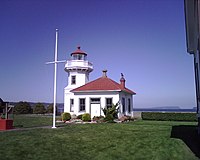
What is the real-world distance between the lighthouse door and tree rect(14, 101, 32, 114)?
20.4 m

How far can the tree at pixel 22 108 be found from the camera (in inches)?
1570

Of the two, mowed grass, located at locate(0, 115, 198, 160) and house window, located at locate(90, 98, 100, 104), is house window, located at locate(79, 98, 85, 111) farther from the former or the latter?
mowed grass, located at locate(0, 115, 198, 160)

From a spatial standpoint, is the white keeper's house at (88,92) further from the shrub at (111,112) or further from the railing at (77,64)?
the shrub at (111,112)

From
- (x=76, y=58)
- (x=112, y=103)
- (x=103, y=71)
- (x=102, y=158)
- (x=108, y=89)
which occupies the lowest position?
(x=102, y=158)

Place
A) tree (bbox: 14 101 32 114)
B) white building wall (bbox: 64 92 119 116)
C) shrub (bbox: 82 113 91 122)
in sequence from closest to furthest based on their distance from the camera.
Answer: shrub (bbox: 82 113 91 122), white building wall (bbox: 64 92 119 116), tree (bbox: 14 101 32 114)

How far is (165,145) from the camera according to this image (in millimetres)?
8758

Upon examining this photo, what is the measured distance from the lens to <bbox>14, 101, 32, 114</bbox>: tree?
3988 centimetres

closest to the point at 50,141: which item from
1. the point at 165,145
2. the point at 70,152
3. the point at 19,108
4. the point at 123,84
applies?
the point at 70,152

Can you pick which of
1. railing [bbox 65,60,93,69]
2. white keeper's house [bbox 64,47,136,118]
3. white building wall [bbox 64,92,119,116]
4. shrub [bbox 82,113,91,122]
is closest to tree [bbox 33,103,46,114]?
white keeper's house [bbox 64,47,136,118]

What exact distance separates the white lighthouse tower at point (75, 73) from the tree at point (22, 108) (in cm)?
1654

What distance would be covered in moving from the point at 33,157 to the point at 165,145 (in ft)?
16.5

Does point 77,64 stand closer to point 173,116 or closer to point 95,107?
point 95,107

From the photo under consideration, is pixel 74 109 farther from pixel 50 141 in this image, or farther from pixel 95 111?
pixel 50 141

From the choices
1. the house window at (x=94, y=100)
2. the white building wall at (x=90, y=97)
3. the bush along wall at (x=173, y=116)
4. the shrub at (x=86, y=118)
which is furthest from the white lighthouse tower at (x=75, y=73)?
the bush along wall at (x=173, y=116)
